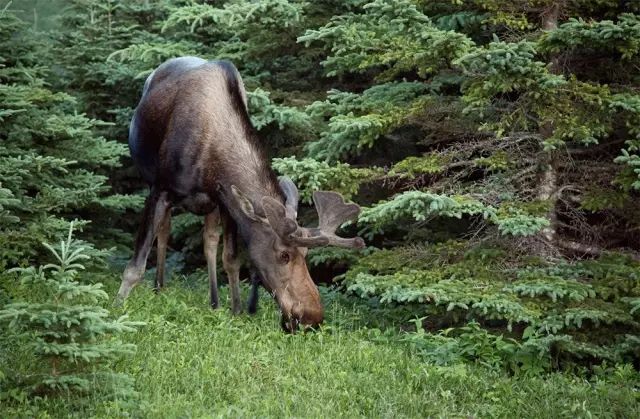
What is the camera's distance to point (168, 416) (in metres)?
5.28

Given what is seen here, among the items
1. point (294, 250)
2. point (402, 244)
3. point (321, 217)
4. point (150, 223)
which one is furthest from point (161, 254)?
point (321, 217)

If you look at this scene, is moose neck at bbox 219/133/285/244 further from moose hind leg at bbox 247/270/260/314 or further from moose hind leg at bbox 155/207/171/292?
moose hind leg at bbox 155/207/171/292

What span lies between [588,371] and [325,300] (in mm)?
3188

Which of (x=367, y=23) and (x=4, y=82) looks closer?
(x=367, y=23)

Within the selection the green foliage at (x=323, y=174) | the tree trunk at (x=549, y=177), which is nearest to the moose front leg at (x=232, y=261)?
the green foliage at (x=323, y=174)

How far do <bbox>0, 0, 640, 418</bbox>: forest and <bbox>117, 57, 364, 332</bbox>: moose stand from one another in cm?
30

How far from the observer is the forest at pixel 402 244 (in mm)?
5879

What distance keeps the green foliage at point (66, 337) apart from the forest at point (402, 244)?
0.02 meters

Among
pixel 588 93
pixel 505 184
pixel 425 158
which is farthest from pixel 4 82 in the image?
pixel 588 93

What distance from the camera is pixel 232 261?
927cm

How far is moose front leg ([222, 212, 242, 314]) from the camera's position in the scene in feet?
29.8

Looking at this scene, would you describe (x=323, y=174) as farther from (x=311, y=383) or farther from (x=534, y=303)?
(x=311, y=383)

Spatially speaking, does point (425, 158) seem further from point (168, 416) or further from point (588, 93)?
point (168, 416)

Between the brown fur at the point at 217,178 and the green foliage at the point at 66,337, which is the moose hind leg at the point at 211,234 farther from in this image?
the green foliage at the point at 66,337
